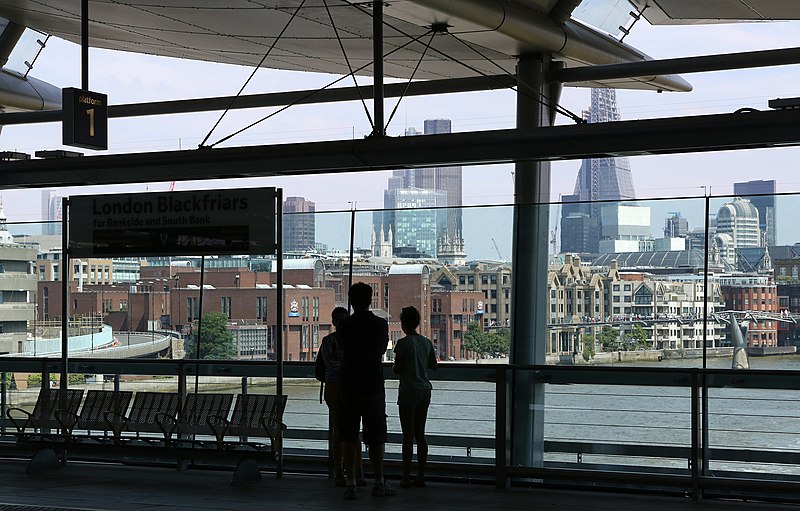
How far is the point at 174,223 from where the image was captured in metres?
10.7

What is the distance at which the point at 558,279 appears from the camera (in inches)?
491

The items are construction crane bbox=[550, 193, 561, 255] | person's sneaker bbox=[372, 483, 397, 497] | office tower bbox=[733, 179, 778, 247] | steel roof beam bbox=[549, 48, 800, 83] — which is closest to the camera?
person's sneaker bbox=[372, 483, 397, 497]

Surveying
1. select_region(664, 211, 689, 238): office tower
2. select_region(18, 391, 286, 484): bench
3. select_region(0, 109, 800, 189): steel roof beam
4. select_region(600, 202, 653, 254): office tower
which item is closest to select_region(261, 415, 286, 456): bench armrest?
select_region(18, 391, 286, 484): bench

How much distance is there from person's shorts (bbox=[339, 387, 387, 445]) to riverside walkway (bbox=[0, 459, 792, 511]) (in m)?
0.54

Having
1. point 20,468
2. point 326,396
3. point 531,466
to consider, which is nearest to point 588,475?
point 531,466

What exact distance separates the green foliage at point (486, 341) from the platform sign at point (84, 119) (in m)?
4.56

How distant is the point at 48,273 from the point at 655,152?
772 centimetres

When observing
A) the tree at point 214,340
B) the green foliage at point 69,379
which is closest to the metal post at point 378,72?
the tree at point 214,340

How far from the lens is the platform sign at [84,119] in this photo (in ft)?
37.3

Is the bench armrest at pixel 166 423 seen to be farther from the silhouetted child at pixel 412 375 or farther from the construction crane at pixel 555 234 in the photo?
the construction crane at pixel 555 234

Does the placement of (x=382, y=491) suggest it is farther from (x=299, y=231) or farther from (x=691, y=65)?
(x=691, y=65)

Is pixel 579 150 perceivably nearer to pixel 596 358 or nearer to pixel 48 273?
pixel 596 358

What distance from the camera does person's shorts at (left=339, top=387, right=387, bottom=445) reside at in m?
8.51

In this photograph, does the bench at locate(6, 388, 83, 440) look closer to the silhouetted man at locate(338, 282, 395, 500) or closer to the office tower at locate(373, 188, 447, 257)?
the office tower at locate(373, 188, 447, 257)
